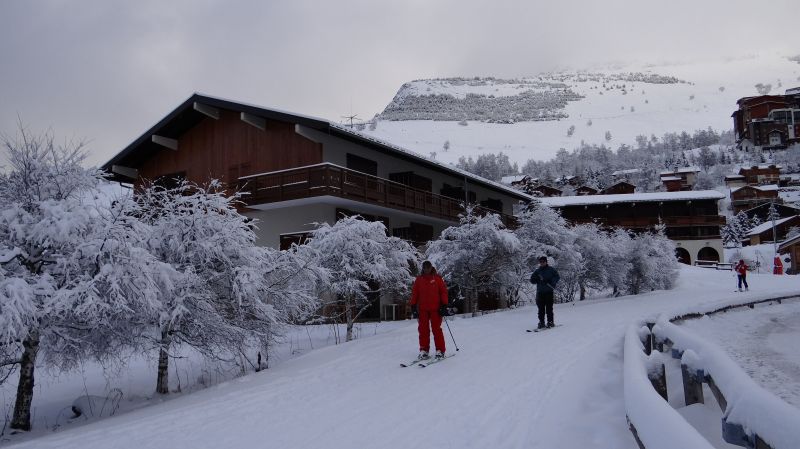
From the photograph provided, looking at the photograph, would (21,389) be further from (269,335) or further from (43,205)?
(269,335)

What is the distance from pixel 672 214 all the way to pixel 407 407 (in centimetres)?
5473

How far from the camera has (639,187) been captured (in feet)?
284

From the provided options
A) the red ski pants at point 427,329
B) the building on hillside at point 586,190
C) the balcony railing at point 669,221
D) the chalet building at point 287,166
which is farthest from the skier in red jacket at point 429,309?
the building on hillside at point 586,190

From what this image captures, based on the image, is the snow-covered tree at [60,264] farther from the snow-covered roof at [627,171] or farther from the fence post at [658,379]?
the snow-covered roof at [627,171]

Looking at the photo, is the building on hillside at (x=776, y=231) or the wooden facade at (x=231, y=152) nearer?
the wooden facade at (x=231, y=152)

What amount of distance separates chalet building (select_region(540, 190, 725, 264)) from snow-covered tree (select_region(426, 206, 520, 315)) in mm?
34925

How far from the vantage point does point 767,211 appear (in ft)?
227

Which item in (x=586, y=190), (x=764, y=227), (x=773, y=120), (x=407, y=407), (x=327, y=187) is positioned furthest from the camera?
(x=773, y=120)

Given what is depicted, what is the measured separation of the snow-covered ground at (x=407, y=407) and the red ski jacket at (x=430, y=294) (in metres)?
1.00

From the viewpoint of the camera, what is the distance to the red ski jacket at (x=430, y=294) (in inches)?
357

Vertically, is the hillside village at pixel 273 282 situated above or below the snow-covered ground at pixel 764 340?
above

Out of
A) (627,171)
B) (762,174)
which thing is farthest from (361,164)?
(627,171)

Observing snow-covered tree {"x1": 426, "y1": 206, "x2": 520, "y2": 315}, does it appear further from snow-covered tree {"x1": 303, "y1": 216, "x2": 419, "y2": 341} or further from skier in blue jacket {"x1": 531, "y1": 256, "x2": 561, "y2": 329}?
skier in blue jacket {"x1": 531, "y1": 256, "x2": 561, "y2": 329}

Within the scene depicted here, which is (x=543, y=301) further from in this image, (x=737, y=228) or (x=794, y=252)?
(x=737, y=228)
